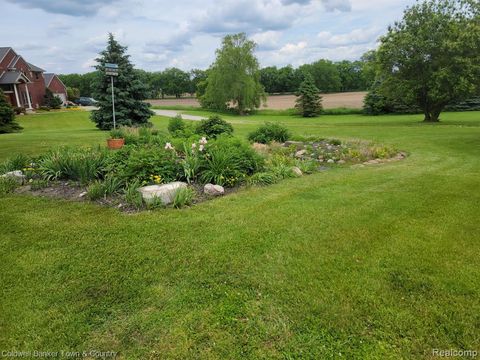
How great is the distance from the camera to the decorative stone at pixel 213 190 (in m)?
5.20

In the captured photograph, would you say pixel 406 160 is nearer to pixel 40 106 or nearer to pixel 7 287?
pixel 7 287

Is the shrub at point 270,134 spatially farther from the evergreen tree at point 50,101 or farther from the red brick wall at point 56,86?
the red brick wall at point 56,86

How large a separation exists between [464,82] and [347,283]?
64.8 feet

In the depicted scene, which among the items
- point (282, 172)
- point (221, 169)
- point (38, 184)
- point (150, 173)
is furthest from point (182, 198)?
point (38, 184)

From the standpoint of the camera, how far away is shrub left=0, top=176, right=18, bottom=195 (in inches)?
209

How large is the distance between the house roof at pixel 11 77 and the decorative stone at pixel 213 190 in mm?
35155

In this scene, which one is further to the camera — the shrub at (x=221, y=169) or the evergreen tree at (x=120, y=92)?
the evergreen tree at (x=120, y=92)

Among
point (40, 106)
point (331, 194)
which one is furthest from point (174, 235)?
point (40, 106)

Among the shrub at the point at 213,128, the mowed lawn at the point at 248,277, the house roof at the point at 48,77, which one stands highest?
the house roof at the point at 48,77

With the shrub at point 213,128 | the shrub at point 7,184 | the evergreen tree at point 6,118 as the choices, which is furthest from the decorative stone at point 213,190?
the evergreen tree at point 6,118

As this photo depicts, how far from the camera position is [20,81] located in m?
32.8

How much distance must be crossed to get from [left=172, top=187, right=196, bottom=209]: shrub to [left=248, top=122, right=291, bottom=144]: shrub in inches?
219

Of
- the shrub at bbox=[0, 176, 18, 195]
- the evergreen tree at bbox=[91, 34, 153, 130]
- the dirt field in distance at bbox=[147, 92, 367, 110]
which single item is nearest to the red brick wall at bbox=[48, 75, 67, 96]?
the dirt field in distance at bbox=[147, 92, 367, 110]

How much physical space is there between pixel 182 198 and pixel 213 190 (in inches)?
27.2
